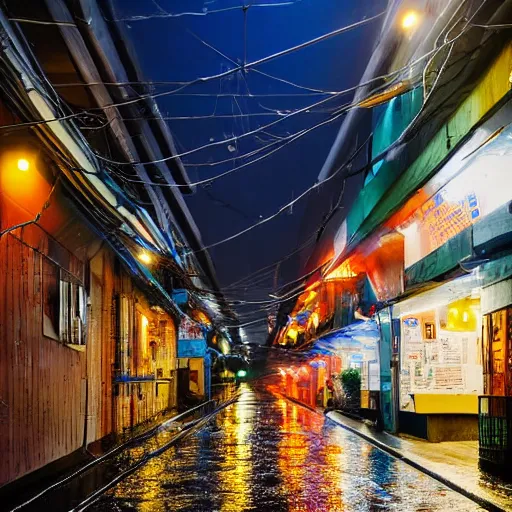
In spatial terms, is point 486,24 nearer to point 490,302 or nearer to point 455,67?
point 455,67

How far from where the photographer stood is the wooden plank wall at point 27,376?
970cm

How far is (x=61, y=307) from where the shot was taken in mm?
12570

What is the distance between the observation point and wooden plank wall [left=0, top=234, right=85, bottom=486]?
9.70 m

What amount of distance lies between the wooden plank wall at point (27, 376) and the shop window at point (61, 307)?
259 millimetres

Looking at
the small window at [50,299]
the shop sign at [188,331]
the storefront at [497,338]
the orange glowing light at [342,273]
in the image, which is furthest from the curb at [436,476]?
the shop sign at [188,331]

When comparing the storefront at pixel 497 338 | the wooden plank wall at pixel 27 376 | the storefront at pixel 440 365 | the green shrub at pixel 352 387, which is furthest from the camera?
the green shrub at pixel 352 387

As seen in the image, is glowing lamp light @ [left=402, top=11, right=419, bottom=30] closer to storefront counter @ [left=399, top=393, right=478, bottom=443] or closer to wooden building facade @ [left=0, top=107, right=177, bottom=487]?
wooden building facade @ [left=0, top=107, right=177, bottom=487]

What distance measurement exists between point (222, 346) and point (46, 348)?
50742 mm

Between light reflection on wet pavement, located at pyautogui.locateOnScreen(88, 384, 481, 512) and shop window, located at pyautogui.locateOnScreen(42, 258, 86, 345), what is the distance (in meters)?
3.12

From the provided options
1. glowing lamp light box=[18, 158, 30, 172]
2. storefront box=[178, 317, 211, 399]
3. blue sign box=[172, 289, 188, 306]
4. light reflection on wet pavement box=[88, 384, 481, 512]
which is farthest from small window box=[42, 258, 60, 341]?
storefront box=[178, 317, 211, 399]

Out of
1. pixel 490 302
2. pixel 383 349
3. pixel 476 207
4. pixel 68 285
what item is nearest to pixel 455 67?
pixel 476 207

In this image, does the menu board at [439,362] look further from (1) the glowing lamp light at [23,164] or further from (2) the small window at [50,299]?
(1) the glowing lamp light at [23,164]

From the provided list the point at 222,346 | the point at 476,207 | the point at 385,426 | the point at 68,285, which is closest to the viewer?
the point at 476,207

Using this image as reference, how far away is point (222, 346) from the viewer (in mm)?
62156
